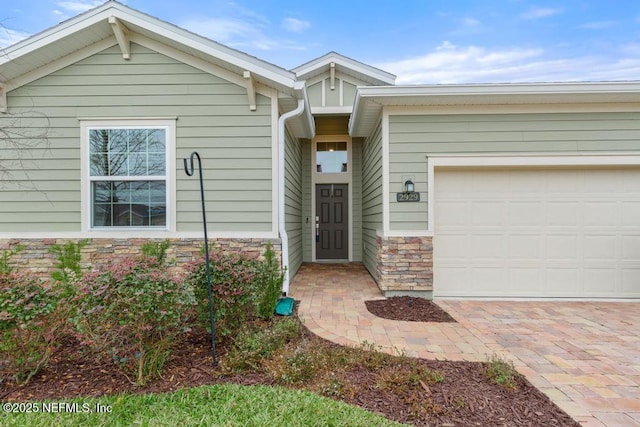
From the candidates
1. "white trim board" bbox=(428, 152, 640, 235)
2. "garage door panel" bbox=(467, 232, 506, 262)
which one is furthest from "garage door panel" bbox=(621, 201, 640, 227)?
"garage door panel" bbox=(467, 232, 506, 262)

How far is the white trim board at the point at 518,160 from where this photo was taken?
456cm

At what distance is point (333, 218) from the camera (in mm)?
8188

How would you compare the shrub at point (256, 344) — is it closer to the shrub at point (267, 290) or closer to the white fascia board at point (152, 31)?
the shrub at point (267, 290)

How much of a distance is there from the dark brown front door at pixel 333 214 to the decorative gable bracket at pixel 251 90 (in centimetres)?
384

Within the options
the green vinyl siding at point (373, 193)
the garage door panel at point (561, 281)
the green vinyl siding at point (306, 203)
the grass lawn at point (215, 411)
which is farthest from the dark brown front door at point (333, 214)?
the grass lawn at point (215, 411)

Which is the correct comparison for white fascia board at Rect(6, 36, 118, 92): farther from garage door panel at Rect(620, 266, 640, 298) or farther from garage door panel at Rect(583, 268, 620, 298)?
garage door panel at Rect(620, 266, 640, 298)

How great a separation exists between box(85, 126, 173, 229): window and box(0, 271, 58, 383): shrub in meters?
2.20

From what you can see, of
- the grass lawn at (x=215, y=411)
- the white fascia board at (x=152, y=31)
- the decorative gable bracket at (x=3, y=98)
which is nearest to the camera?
the grass lawn at (x=215, y=411)

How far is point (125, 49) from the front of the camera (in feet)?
14.5

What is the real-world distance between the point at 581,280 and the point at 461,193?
2184mm

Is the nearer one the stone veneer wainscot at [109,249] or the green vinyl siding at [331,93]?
the stone veneer wainscot at [109,249]

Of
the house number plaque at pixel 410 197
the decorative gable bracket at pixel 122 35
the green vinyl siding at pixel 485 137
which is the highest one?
the decorative gable bracket at pixel 122 35

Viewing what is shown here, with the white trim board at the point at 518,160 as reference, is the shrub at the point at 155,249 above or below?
below

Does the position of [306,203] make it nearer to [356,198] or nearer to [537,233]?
[356,198]
